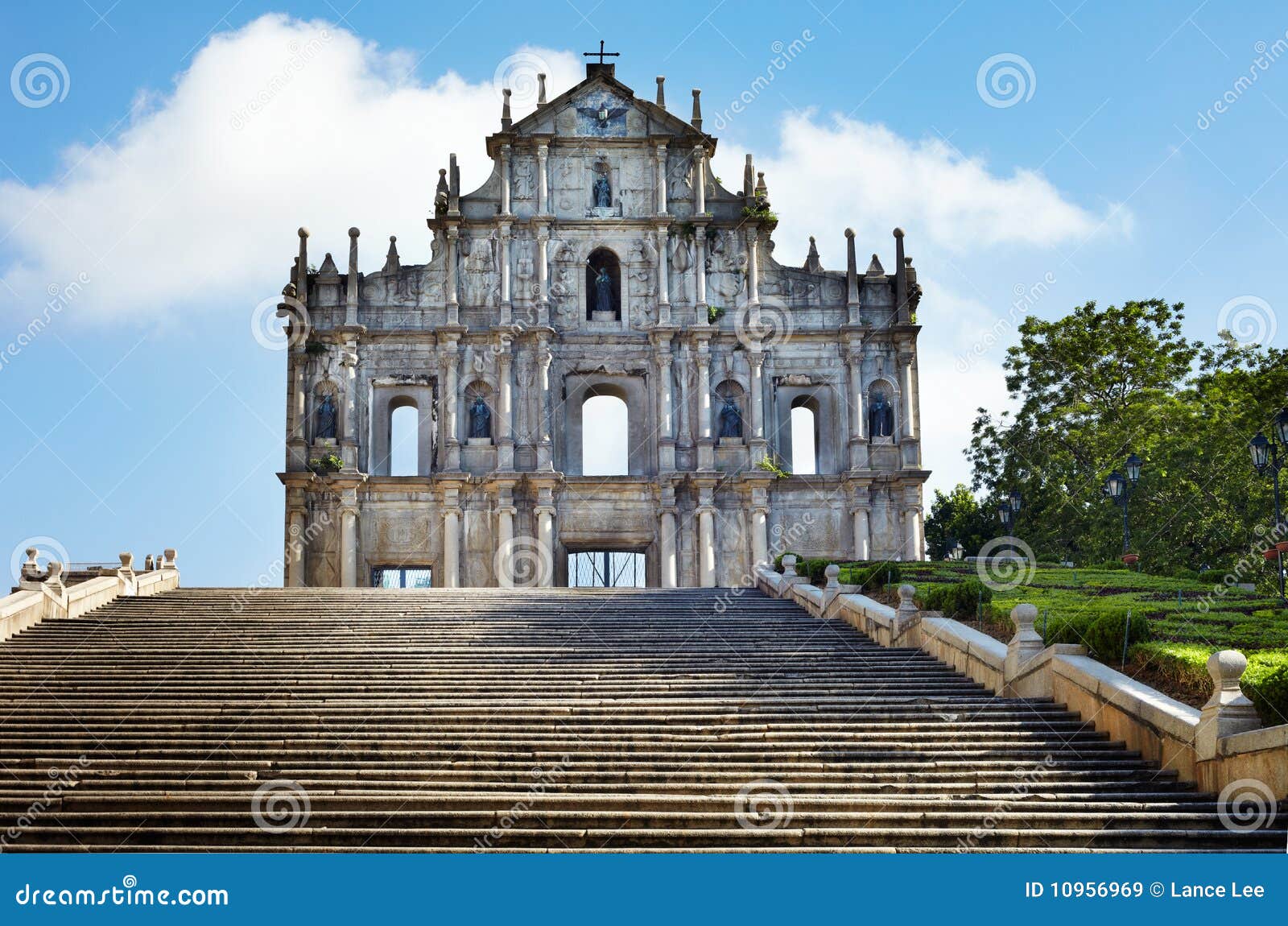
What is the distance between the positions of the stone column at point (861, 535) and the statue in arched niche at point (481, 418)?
949 cm

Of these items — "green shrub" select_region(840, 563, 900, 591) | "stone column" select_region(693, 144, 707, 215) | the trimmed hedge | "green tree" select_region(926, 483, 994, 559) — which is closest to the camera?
the trimmed hedge

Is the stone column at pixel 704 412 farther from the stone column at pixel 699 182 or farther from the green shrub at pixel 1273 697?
the green shrub at pixel 1273 697

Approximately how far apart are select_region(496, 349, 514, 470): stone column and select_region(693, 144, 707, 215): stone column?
6.24 m

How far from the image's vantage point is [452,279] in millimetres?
37781

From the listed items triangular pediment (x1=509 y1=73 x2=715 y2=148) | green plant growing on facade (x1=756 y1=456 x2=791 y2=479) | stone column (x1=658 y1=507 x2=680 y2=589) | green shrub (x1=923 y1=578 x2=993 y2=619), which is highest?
triangular pediment (x1=509 y1=73 x2=715 y2=148)

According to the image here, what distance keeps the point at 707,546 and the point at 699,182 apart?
9.67m

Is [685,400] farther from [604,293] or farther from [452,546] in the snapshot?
[452,546]

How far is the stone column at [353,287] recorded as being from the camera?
123 feet

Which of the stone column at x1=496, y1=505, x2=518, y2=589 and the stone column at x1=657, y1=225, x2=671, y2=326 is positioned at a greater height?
the stone column at x1=657, y1=225, x2=671, y2=326

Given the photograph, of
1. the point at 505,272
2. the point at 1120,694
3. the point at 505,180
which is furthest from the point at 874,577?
the point at 505,180

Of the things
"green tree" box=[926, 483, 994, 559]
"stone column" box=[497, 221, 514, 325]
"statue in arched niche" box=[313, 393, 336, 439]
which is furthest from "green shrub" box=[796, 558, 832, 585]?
"green tree" box=[926, 483, 994, 559]

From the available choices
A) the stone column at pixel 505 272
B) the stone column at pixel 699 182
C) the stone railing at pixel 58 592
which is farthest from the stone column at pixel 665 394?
the stone railing at pixel 58 592

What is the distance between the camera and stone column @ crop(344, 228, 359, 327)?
3738 cm

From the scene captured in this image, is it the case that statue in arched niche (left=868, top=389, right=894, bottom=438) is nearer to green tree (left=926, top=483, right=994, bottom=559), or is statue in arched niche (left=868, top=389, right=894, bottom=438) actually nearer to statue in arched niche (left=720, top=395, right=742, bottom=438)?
statue in arched niche (left=720, top=395, right=742, bottom=438)
